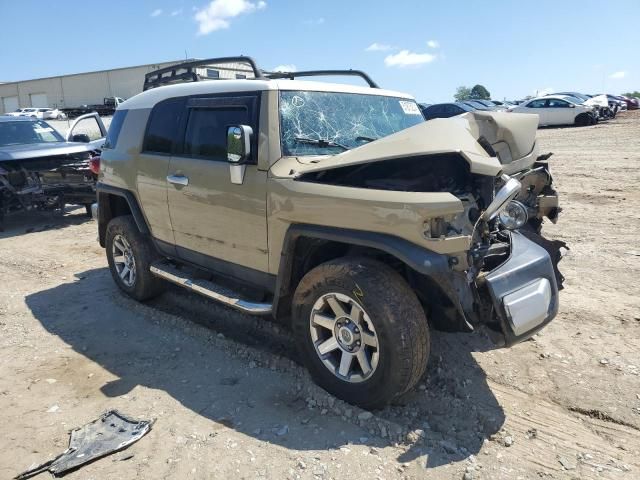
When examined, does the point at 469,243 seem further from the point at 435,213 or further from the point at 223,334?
the point at 223,334

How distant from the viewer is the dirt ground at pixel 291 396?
9.11ft

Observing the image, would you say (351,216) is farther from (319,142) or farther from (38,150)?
(38,150)

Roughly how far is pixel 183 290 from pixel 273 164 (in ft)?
8.18

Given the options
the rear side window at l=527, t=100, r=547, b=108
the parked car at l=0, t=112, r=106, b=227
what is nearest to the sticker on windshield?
the parked car at l=0, t=112, r=106, b=227

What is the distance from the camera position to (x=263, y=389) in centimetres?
353

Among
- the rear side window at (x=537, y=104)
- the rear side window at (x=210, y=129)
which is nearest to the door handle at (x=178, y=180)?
the rear side window at (x=210, y=129)

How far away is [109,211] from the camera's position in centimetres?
549

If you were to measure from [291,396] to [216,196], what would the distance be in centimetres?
160

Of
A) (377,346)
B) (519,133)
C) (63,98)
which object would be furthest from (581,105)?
(63,98)

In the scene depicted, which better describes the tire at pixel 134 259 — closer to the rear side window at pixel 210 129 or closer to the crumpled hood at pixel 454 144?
the rear side window at pixel 210 129

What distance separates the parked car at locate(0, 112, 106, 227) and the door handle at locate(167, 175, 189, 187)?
16.3 ft

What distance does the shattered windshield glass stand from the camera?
364cm

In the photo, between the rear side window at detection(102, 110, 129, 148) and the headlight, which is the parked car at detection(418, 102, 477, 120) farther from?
the headlight

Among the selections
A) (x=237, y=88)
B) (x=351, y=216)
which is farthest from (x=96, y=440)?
(x=237, y=88)
